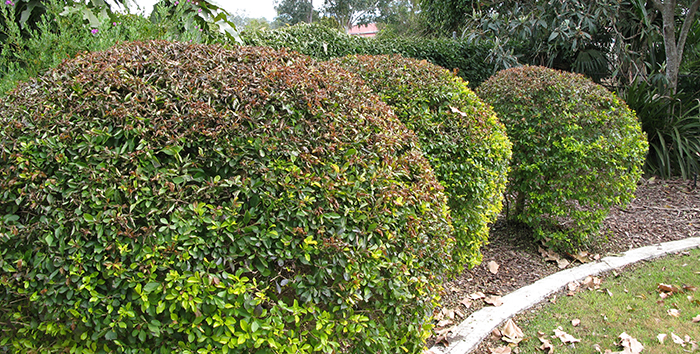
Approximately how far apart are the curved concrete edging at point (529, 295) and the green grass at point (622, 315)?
0.12m

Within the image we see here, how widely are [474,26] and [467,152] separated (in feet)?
28.0

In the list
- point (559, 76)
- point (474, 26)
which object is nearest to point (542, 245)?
point (559, 76)

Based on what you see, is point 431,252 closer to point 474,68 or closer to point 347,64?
point 347,64

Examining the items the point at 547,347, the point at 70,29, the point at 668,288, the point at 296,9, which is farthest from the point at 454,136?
the point at 296,9

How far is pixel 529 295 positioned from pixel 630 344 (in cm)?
Answer: 91

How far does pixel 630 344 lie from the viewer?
334 centimetres

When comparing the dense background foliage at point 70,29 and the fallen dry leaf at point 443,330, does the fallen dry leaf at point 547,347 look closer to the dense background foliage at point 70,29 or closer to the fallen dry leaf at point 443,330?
the fallen dry leaf at point 443,330

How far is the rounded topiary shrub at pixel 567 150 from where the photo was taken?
5.03 meters

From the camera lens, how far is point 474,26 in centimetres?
1134

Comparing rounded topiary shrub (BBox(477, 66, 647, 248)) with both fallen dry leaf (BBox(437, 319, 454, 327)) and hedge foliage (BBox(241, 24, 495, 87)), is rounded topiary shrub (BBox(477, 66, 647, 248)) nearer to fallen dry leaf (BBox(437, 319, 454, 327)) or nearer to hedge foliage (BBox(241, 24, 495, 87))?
hedge foliage (BBox(241, 24, 495, 87))

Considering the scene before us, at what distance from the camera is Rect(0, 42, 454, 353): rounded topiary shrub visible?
1921 millimetres

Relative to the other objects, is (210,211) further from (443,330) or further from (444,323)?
(444,323)

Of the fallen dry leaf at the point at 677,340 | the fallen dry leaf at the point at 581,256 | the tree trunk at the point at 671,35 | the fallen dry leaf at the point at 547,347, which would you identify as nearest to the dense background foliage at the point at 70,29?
the fallen dry leaf at the point at 547,347

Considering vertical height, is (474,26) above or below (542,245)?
above
